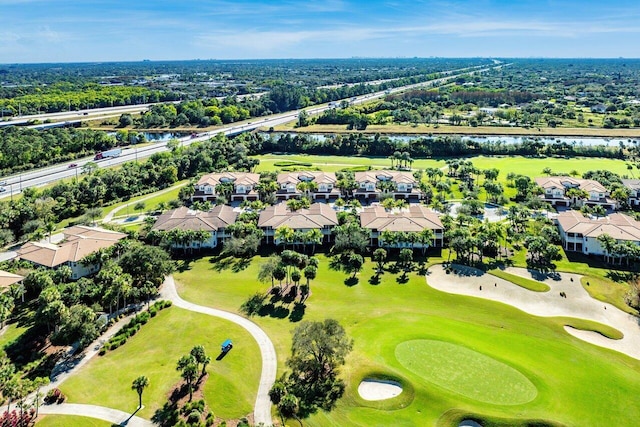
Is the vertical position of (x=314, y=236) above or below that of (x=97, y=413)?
above

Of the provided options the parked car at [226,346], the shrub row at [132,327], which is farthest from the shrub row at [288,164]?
the parked car at [226,346]

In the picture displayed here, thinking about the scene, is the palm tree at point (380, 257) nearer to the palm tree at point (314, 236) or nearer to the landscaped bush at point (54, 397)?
the palm tree at point (314, 236)

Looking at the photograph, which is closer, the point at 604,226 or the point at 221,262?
the point at 221,262

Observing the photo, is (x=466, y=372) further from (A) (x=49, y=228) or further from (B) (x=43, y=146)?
(B) (x=43, y=146)

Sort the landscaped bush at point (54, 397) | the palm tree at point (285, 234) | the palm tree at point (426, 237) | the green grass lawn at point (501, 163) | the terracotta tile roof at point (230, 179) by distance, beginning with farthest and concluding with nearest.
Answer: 1. the green grass lawn at point (501, 163)
2. the terracotta tile roof at point (230, 179)
3. the palm tree at point (285, 234)
4. the palm tree at point (426, 237)
5. the landscaped bush at point (54, 397)

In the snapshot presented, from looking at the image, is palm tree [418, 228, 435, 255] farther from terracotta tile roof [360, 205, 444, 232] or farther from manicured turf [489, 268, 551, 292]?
manicured turf [489, 268, 551, 292]

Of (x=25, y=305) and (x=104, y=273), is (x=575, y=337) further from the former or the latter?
(x=25, y=305)

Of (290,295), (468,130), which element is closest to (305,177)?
(290,295)
